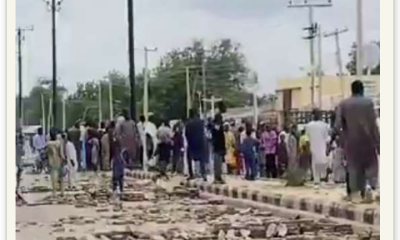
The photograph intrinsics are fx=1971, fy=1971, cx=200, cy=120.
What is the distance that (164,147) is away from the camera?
6.29 meters

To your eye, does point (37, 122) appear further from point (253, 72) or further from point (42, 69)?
point (253, 72)

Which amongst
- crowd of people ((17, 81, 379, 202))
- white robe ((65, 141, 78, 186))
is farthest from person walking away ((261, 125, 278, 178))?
white robe ((65, 141, 78, 186))

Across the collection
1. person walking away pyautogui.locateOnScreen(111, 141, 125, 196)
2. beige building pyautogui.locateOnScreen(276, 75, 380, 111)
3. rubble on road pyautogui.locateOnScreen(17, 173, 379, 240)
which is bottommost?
rubble on road pyautogui.locateOnScreen(17, 173, 379, 240)

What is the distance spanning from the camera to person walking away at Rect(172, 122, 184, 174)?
20.6 ft

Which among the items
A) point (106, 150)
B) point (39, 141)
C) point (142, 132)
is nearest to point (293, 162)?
point (142, 132)

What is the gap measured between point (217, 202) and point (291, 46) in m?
0.56

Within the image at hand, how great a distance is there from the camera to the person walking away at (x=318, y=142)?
20.5 feet

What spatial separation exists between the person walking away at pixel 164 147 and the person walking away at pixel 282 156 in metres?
0.35

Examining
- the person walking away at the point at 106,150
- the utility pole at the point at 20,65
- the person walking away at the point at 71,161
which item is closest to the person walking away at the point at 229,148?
the person walking away at the point at 106,150

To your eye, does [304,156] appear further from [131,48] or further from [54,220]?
[54,220]

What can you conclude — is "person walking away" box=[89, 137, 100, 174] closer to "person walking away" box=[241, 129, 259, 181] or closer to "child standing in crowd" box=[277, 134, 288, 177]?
"person walking away" box=[241, 129, 259, 181]

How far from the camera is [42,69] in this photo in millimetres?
6219

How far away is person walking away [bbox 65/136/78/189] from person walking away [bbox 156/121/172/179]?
265 mm

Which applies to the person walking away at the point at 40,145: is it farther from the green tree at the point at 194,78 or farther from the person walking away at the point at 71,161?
the green tree at the point at 194,78
